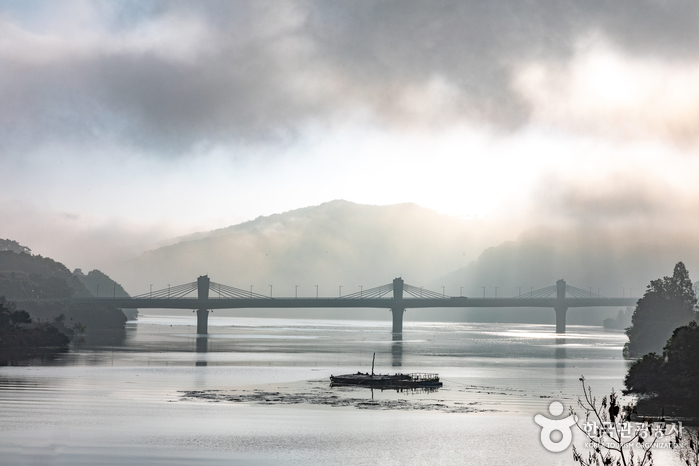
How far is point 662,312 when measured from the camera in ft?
360

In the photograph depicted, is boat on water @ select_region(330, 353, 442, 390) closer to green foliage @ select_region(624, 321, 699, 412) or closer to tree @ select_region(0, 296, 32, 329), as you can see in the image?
green foliage @ select_region(624, 321, 699, 412)

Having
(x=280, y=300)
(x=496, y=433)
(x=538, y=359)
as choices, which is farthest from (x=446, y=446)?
(x=280, y=300)

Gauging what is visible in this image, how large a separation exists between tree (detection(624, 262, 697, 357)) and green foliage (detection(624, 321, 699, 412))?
149ft

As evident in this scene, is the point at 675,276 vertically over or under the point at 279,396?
over

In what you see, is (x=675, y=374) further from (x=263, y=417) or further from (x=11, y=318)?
(x=11, y=318)

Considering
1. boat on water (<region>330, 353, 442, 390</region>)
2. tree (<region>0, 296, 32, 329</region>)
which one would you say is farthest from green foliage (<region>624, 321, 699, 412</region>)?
tree (<region>0, 296, 32, 329</region>)

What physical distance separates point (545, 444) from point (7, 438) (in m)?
28.9

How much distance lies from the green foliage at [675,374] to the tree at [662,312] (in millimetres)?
45428

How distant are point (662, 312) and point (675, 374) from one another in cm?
5341

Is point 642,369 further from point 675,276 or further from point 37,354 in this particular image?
point 37,354

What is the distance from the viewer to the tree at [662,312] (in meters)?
108

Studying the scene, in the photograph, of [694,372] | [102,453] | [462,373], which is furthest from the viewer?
[462,373]

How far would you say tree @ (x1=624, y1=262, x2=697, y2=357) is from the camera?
108m

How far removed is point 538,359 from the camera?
373ft
